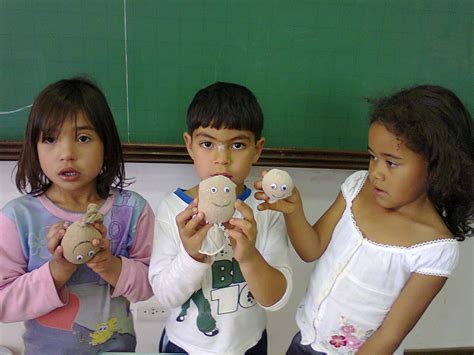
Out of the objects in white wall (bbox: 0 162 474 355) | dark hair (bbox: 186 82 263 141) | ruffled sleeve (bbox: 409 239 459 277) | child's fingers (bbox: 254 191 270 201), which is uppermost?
dark hair (bbox: 186 82 263 141)

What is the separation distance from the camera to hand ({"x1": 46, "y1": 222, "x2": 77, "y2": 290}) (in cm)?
75

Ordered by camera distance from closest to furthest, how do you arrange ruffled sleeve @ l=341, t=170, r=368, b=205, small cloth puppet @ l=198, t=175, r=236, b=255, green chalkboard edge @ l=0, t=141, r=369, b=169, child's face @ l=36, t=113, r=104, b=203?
small cloth puppet @ l=198, t=175, r=236, b=255, child's face @ l=36, t=113, r=104, b=203, ruffled sleeve @ l=341, t=170, r=368, b=205, green chalkboard edge @ l=0, t=141, r=369, b=169

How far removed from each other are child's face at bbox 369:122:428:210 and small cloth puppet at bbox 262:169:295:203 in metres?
0.19

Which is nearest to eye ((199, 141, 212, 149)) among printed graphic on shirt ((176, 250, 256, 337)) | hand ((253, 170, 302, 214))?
hand ((253, 170, 302, 214))

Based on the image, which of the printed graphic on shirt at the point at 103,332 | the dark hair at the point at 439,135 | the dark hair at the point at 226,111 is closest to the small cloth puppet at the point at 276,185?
the dark hair at the point at 226,111

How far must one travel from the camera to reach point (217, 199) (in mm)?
711

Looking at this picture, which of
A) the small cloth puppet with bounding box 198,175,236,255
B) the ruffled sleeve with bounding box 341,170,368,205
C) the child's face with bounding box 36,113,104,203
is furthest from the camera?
Answer: the ruffled sleeve with bounding box 341,170,368,205

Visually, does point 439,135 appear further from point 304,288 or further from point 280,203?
point 304,288

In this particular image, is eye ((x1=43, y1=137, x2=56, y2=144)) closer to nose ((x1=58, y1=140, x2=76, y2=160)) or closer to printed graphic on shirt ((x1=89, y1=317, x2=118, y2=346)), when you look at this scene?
nose ((x1=58, y1=140, x2=76, y2=160))

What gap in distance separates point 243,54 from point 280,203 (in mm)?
429

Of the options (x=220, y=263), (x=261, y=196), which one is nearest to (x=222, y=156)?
(x=261, y=196)

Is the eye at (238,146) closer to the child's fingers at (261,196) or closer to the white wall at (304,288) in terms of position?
the child's fingers at (261,196)

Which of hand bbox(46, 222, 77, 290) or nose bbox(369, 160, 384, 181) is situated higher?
nose bbox(369, 160, 384, 181)

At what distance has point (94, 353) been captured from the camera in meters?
0.91
